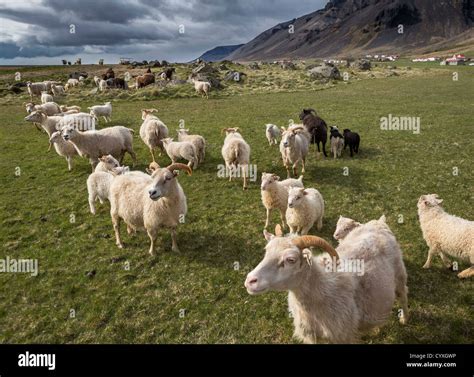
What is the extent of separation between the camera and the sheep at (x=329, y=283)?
15.7 feet

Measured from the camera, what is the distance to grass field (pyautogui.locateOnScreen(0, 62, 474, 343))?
22.1 feet

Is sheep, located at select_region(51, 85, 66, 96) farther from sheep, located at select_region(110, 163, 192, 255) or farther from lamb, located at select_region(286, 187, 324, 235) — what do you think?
lamb, located at select_region(286, 187, 324, 235)

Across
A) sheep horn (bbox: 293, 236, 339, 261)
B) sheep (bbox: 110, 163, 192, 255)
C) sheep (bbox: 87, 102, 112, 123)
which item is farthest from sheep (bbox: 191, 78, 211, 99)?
sheep horn (bbox: 293, 236, 339, 261)

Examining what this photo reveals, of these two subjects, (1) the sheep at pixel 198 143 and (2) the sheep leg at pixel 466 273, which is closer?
(2) the sheep leg at pixel 466 273

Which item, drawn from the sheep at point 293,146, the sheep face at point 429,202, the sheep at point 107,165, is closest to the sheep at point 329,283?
the sheep face at point 429,202

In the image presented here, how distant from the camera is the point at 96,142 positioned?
1518cm

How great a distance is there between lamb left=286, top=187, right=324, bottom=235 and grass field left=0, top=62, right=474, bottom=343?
3.18 ft

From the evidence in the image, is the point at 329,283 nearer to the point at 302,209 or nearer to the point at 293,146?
the point at 302,209

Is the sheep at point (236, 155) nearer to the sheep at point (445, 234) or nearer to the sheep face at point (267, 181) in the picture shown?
the sheep face at point (267, 181)

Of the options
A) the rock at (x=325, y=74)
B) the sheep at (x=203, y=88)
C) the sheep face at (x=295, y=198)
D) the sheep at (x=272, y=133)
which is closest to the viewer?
the sheep face at (x=295, y=198)

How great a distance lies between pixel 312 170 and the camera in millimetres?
15211

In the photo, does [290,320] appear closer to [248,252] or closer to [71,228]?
[248,252]
